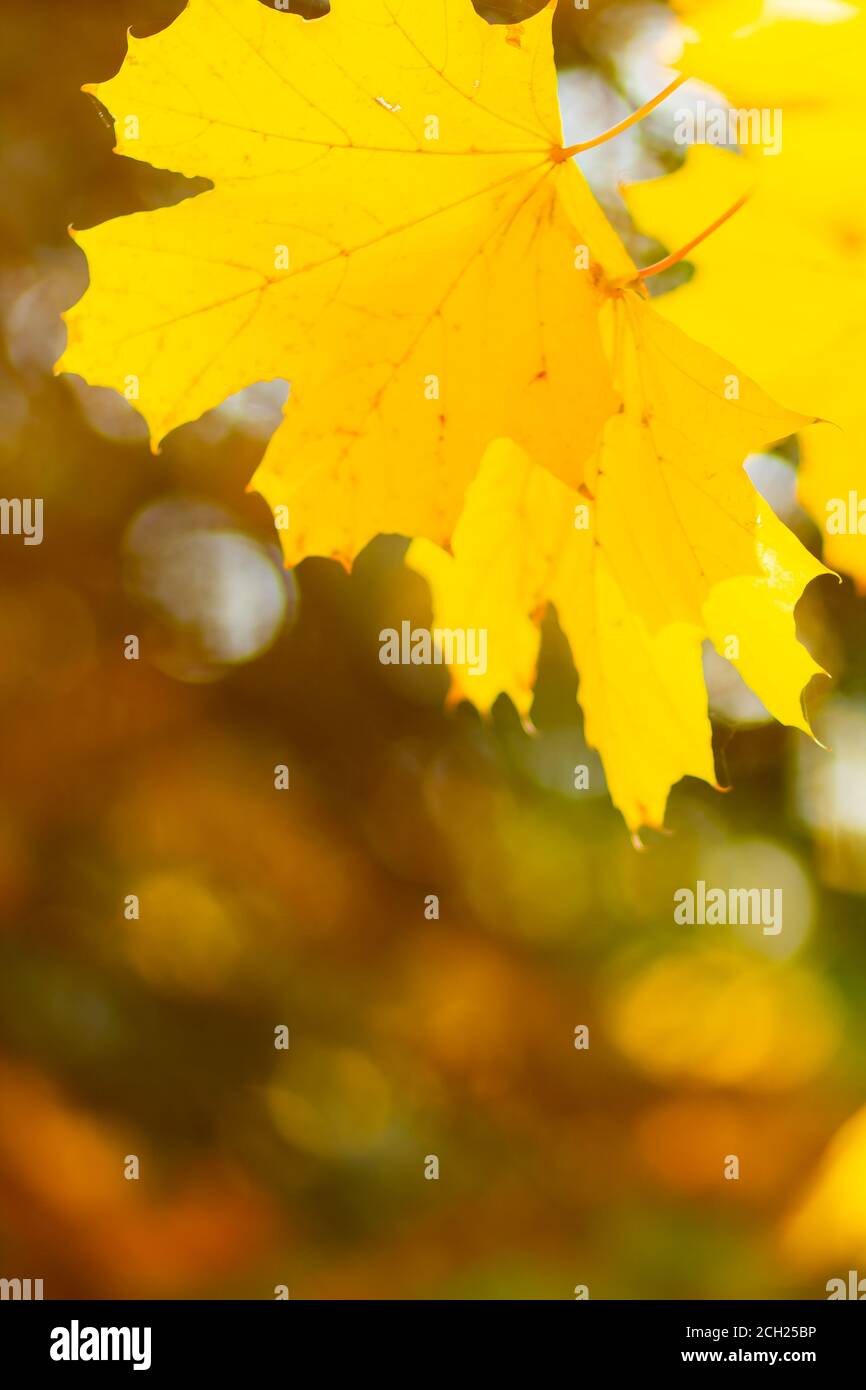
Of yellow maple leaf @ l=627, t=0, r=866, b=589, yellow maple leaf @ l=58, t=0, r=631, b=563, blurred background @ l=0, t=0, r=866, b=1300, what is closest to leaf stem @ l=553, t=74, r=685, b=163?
yellow maple leaf @ l=58, t=0, r=631, b=563

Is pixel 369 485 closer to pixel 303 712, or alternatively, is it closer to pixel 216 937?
pixel 303 712

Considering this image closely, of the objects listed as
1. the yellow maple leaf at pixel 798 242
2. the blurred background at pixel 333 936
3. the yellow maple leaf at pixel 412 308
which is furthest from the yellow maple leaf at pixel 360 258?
the blurred background at pixel 333 936

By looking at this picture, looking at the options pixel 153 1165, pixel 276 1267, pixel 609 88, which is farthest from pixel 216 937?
pixel 609 88

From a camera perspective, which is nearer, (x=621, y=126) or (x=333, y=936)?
(x=621, y=126)

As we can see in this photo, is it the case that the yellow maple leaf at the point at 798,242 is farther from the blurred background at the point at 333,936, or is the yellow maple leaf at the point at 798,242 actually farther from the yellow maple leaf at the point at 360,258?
the blurred background at the point at 333,936

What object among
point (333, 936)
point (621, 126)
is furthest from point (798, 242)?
point (333, 936)

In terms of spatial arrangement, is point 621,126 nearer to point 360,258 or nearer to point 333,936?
point 360,258
